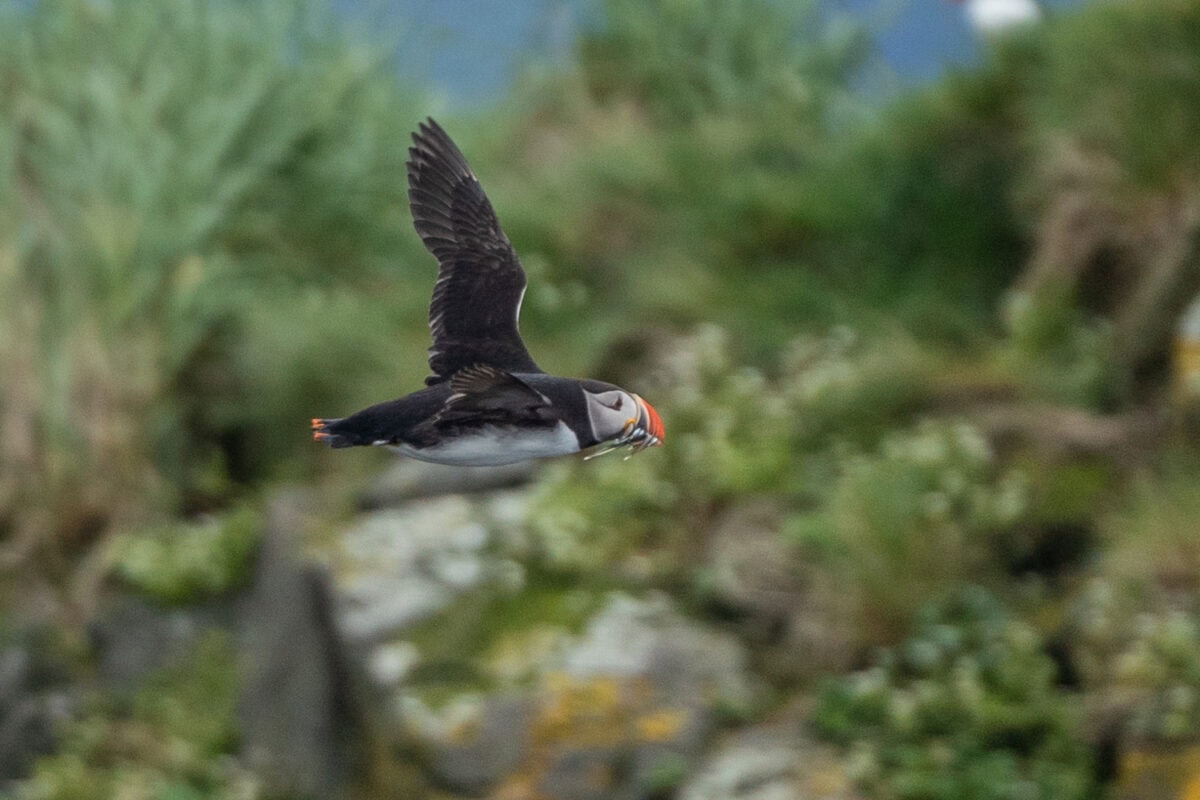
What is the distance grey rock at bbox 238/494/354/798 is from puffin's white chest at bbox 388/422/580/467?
11.1ft

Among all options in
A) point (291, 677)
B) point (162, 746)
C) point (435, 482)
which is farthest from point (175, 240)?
point (291, 677)

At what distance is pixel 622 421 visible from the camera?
1.82m

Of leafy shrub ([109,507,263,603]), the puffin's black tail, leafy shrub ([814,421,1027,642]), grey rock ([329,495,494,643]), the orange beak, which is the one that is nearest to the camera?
the orange beak

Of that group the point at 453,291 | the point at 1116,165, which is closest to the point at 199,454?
the point at 1116,165

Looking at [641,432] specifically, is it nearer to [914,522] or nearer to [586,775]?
[586,775]

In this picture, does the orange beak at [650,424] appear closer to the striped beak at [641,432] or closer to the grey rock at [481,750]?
the striped beak at [641,432]

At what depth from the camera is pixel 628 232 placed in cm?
675

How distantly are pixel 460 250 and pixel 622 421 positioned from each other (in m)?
0.82

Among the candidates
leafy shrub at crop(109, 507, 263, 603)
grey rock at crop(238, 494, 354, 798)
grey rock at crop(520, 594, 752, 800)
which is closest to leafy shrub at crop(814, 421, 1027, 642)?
grey rock at crop(520, 594, 752, 800)

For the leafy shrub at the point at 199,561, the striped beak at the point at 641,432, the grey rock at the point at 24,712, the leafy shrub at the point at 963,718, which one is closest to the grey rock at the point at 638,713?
the leafy shrub at the point at 963,718

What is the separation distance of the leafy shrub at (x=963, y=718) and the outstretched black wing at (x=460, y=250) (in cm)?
225

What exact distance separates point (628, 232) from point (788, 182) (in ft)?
2.12

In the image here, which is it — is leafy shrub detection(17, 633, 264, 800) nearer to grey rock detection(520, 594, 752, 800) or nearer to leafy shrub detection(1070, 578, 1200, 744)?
grey rock detection(520, 594, 752, 800)

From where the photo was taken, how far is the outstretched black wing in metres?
2.40
